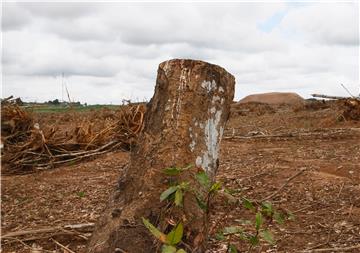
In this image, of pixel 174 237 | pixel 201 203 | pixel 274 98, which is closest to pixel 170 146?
pixel 201 203

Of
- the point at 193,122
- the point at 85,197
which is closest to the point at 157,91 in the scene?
the point at 193,122

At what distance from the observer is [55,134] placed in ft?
17.8

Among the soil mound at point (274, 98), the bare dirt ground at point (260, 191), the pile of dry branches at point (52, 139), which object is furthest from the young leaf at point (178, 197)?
the soil mound at point (274, 98)

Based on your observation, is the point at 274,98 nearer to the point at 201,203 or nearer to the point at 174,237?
the point at 201,203

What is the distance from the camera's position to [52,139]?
531 cm

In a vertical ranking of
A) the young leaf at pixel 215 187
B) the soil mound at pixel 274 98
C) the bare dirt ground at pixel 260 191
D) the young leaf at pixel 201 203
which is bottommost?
the bare dirt ground at pixel 260 191

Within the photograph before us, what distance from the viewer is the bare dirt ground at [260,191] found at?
259cm

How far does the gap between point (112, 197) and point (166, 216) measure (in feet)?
1.12

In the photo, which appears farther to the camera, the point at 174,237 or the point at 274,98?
the point at 274,98

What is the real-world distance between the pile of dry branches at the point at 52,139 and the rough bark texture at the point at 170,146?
2939mm

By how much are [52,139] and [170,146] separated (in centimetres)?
335

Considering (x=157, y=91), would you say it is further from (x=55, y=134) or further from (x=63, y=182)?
(x=55, y=134)

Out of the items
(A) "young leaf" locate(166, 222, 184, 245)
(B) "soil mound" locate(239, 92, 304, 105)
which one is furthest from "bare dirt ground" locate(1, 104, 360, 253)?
(B) "soil mound" locate(239, 92, 304, 105)

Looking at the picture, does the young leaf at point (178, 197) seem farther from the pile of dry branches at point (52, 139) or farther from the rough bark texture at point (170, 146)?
the pile of dry branches at point (52, 139)
